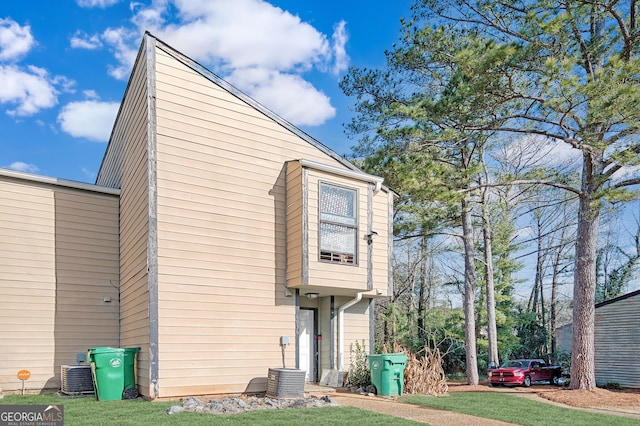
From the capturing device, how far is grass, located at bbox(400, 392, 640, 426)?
8252 millimetres

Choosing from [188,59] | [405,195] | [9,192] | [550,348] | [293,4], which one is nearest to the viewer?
[188,59]

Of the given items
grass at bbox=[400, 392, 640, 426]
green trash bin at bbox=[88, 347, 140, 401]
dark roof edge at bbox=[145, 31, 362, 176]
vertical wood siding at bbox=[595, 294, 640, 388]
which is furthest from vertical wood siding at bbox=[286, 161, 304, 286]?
vertical wood siding at bbox=[595, 294, 640, 388]

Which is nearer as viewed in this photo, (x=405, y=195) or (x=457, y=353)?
(x=405, y=195)

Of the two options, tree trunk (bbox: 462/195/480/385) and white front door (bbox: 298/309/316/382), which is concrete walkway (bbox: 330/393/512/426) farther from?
tree trunk (bbox: 462/195/480/385)

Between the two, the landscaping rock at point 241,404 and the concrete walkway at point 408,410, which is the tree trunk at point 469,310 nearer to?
the concrete walkway at point 408,410

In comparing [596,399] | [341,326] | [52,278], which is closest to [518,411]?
[596,399]

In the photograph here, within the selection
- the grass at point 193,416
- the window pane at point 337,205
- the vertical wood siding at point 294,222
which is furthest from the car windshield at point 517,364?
the grass at point 193,416

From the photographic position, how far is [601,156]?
12781mm

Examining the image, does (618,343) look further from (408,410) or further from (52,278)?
(52,278)

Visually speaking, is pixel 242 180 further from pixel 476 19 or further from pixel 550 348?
pixel 550 348

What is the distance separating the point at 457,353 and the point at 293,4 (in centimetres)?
1735

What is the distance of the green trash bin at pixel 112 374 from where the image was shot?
8922 millimetres

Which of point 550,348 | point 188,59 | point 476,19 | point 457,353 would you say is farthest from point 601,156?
point 550,348

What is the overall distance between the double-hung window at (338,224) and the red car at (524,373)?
9614mm
